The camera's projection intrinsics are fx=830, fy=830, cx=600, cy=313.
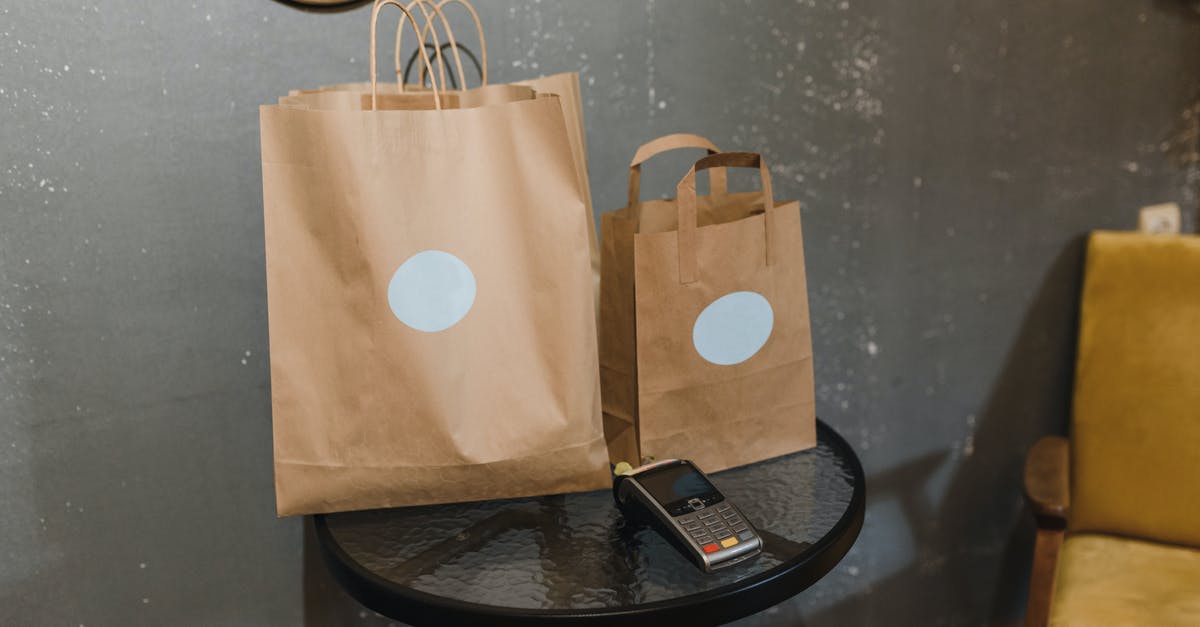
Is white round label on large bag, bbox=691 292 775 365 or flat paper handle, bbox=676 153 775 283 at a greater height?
flat paper handle, bbox=676 153 775 283

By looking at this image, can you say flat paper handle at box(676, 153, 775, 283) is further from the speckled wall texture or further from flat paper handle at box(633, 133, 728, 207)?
the speckled wall texture

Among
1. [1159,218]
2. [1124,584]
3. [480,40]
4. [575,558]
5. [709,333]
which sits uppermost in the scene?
[480,40]

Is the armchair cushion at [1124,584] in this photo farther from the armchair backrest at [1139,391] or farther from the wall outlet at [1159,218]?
the wall outlet at [1159,218]

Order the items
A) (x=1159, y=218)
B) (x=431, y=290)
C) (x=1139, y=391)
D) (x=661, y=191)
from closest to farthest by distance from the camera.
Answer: (x=431, y=290), (x=661, y=191), (x=1139, y=391), (x=1159, y=218)

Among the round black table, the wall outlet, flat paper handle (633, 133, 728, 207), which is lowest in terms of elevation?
the round black table

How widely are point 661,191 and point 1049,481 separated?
2.89 feet

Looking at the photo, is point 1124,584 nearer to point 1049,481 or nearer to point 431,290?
point 1049,481

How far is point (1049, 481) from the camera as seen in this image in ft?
4.95

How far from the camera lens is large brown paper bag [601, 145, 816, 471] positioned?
100 centimetres

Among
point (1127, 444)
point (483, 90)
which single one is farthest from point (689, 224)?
point (1127, 444)

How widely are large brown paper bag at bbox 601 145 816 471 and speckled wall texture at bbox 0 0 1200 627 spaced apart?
36 cm

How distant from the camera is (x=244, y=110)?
113cm

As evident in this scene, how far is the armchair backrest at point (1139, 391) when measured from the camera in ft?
5.20

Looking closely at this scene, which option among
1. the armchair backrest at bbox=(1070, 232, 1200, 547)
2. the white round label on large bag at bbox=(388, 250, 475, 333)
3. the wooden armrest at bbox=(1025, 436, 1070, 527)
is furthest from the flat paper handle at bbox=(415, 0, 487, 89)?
the armchair backrest at bbox=(1070, 232, 1200, 547)
